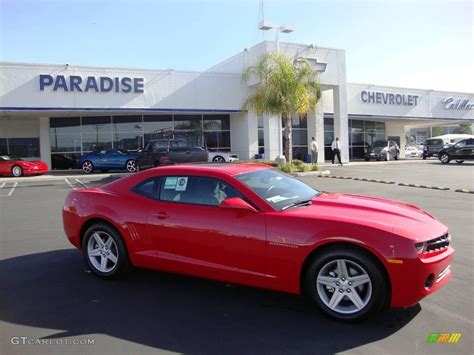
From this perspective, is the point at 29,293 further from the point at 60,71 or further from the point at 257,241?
the point at 60,71

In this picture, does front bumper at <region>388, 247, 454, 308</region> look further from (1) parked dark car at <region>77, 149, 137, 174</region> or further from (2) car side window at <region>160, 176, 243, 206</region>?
(1) parked dark car at <region>77, 149, 137, 174</region>

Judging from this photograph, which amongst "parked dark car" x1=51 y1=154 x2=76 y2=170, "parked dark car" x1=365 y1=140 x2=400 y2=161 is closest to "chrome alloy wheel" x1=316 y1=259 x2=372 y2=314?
"parked dark car" x1=51 y1=154 x2=76 y2=170

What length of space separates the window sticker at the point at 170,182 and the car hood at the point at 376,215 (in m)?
1.46

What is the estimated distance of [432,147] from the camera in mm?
41469

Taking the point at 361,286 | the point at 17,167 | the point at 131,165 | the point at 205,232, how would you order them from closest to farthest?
1. the point at 361,286
2. the point at 205,232
3. the point at 17,167
4. the point at 131,165

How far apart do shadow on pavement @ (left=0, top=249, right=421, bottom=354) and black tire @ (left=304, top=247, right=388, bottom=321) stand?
107mm

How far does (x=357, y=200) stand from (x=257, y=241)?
136cm

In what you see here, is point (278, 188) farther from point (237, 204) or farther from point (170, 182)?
point (170, 182)

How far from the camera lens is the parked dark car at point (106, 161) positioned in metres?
24.7

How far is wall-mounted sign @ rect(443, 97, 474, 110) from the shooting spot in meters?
40.5

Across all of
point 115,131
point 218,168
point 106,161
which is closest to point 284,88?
point 106,161

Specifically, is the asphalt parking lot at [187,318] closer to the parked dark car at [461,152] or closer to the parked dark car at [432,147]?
the parked dark car at [461,152]

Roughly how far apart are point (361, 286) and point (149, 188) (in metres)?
2.64

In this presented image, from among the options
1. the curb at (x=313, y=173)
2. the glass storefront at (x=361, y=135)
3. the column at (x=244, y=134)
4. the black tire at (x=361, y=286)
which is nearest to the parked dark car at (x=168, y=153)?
the curb at (x=313, y=173)
